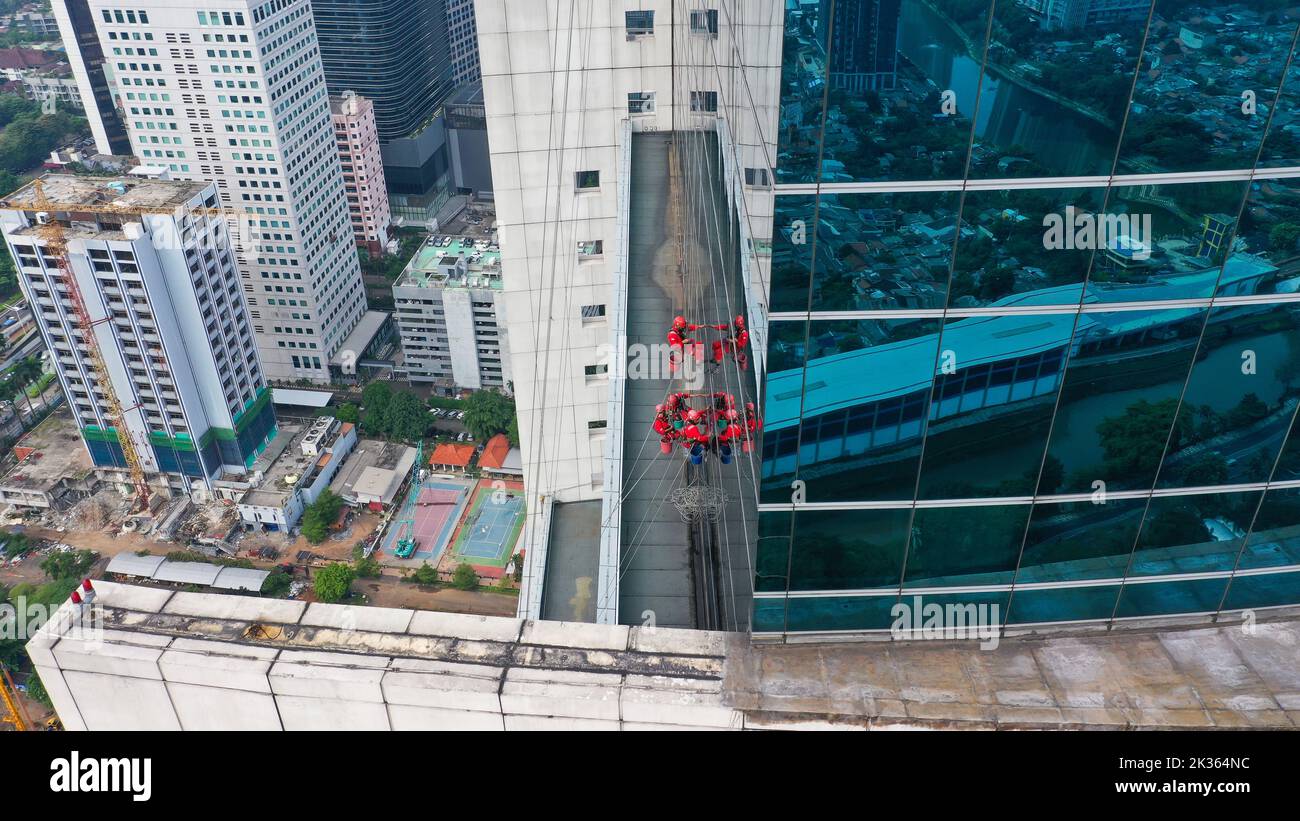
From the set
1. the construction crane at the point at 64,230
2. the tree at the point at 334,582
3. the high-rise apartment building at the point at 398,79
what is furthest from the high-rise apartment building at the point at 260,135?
the tree at the point at 334,582

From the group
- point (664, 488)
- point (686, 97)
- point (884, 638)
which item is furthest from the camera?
point (686, 97)

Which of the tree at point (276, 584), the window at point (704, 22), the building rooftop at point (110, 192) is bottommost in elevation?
the tree at point (276, 584)

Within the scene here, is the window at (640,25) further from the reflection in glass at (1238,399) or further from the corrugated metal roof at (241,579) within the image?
the corrugated metal roof at (241,579)

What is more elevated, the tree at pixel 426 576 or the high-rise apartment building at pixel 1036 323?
the high-rise apartment building at pixel 1036 323

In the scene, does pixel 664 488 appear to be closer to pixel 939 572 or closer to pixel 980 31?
pixel 939 572

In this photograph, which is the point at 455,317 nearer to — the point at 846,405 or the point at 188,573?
the point at 188,573

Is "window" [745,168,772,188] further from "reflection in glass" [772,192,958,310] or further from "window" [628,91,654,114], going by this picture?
"window" [628,91,654,114]

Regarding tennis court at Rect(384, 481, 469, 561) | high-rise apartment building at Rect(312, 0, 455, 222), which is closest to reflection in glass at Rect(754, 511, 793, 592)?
tennis court at Rect(384, 481, 469, 561)

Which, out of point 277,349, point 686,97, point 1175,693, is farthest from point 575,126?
point 277,349
